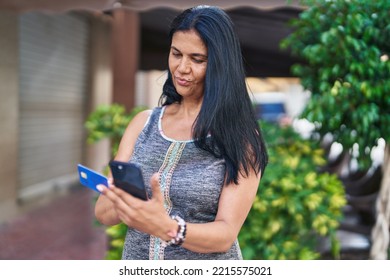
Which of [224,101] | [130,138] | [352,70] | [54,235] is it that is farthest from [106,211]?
[54,235]

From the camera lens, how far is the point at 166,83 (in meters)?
1.58

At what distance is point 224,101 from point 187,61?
5.3 inches

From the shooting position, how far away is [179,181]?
1.39m

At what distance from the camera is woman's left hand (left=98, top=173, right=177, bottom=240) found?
3.90 ft

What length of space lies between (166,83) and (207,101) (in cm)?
24

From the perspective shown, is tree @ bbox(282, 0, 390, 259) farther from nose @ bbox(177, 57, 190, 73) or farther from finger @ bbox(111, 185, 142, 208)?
finger @ bbox(111, 185, 142, 208)

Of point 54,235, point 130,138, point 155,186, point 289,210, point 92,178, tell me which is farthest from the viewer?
point 54,235

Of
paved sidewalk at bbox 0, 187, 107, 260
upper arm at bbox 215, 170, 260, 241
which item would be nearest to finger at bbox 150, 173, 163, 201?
upper arm at bbox 215, 170, 260, 241

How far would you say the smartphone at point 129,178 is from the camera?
46.2 inches

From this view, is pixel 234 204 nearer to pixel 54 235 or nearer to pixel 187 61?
pixel 187 61

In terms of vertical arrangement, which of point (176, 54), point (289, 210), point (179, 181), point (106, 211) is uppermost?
point (176, 54)

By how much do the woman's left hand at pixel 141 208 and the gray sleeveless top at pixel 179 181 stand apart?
0.53ft
